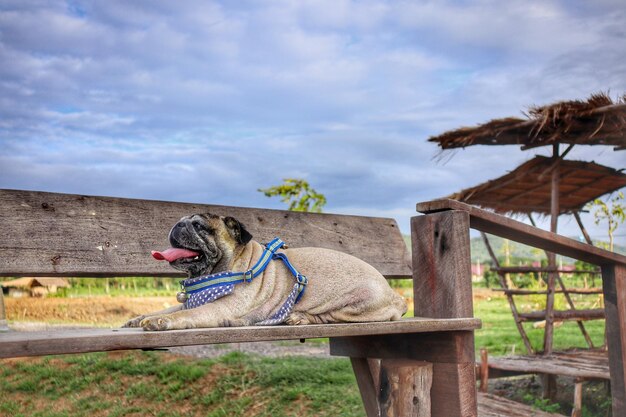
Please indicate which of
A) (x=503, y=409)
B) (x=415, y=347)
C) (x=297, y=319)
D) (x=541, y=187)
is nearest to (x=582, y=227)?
(x=541, y=187)

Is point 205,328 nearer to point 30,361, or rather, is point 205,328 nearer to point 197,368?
point 197,368

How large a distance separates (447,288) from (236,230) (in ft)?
4.01

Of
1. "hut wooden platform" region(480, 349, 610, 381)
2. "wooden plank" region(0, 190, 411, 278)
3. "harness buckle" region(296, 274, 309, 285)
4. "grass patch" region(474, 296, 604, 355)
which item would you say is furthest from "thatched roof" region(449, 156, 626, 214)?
"harness buckle" region(296, 274, 309, 285)

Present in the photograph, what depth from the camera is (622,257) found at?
14.9 feet

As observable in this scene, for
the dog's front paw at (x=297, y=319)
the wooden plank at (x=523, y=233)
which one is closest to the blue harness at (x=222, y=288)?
the dog's front paw at (x=297, y=319)

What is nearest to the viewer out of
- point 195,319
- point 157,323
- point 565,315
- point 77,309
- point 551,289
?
point 157,323

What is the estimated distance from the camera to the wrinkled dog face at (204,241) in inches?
106

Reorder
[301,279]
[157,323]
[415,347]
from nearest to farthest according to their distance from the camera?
[157,323]
[301,279]
[415,347]

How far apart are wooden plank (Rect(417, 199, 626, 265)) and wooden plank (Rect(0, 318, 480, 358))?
0.98 metres

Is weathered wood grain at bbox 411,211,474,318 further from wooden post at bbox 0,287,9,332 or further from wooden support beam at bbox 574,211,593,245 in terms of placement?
wooden support beam at bbox 574,211,593,245

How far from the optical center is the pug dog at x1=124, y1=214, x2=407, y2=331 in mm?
2629

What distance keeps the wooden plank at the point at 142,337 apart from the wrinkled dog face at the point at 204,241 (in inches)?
14.3

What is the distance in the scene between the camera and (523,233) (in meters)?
3.94

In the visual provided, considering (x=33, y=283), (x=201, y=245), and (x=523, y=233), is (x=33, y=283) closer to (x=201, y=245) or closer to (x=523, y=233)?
(x=523, y=233)
